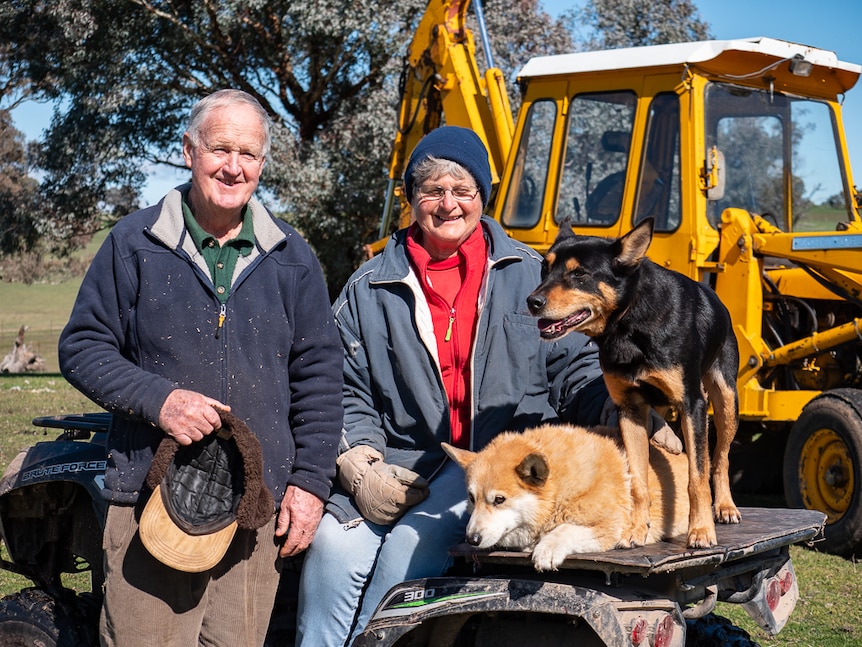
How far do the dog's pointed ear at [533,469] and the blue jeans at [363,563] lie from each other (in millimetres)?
448

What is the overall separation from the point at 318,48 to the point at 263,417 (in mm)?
17313

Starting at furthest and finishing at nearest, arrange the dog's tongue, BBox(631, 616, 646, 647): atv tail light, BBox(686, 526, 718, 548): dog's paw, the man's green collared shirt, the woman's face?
1. the woman's face
2. the dog's tongue
3. the man's green collared shirt
4. BBox(686, 526, 718, 548): dog's paw
5. BBox(631, 616, 646, 647): atv tail light

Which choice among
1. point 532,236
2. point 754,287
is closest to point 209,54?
point 532,236

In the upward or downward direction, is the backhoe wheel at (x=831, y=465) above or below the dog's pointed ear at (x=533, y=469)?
below

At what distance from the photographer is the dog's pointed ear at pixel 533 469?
2562mm

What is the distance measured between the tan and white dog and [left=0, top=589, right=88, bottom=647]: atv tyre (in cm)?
147

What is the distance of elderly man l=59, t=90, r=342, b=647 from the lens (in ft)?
9.17

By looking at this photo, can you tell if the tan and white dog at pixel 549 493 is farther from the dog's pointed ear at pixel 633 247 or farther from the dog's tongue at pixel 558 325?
the dog's pointed ear at pixel 633 247

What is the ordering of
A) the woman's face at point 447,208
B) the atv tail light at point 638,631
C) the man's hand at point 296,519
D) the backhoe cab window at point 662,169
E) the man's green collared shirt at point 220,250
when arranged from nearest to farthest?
the atv tail light at point 638,631, the man's green collared shirt at point 220,250, the man's hand at point 296,519, the woman's face at point 447,208, the backhoe cab window at point 662,169

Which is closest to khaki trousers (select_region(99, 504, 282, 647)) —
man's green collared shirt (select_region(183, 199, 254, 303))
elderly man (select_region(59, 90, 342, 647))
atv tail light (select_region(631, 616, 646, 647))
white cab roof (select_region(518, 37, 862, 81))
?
elderly man (select_region(59, 90, 342, 647))

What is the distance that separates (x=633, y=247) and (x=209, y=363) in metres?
1.39

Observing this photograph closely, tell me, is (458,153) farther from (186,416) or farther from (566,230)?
(186,416)

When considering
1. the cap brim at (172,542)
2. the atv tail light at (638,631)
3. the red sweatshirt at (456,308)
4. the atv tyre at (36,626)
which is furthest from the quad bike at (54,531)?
the atv tail light at (638,631)

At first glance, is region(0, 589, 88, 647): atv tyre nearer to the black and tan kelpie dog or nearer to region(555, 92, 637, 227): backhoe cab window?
the black and tan kelpie dog
